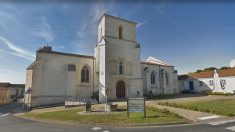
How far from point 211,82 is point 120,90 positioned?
24032 mm

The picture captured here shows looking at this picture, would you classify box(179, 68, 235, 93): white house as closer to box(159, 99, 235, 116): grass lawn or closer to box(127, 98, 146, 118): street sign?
box(159, 99, 235, 116): grass lawn


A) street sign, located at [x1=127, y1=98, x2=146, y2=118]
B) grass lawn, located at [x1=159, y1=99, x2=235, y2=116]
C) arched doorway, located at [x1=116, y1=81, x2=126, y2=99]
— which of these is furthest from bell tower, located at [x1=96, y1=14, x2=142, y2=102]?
street sign, located at [x1=127, y1=98, x2=146, y2=118]

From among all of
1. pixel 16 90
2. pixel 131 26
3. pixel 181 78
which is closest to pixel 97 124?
pixel 131 26

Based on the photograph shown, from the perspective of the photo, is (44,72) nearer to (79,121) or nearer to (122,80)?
(122,80)

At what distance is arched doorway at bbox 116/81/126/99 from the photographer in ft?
93.6

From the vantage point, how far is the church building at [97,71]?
2517cm

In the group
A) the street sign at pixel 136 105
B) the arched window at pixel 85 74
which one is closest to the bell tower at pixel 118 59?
the arched window at pixel 85 74

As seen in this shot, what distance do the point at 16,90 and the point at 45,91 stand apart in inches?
1552

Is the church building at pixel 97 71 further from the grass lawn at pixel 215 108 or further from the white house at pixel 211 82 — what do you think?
the white house at pixel 211 82

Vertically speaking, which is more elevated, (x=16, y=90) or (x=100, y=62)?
(x=100, y=62)

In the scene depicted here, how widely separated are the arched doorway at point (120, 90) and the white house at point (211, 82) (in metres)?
22.5

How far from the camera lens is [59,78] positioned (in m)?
26.4

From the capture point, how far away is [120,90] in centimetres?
2877

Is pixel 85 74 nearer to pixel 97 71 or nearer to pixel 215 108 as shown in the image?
pixel 97 71
